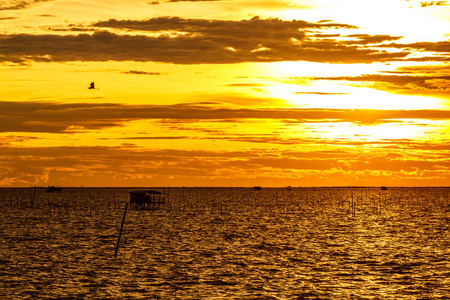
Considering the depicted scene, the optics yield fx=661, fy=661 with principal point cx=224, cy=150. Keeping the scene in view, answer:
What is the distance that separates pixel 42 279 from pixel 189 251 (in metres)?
25.0

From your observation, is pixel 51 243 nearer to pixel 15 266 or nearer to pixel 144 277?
pixel 15 266

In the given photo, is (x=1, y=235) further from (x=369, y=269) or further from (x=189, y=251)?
(x=369, y=269)

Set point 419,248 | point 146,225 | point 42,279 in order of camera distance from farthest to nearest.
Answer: point 146,225 → point 419,248 → point 42,279

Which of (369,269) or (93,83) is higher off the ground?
(93,83)

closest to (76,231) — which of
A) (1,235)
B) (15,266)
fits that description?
(1,235)

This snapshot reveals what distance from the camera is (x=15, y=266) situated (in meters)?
66.6

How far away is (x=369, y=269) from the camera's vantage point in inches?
2606

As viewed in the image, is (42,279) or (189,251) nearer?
(42,279)

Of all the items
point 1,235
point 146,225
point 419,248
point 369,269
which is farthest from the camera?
point 146,225

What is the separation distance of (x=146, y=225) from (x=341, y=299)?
80.2m

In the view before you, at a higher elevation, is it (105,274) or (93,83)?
(93,83)

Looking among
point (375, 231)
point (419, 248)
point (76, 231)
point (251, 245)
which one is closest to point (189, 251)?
point (251, 245)

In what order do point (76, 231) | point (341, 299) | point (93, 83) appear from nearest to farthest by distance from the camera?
point (341, 299), point (93, 83), point (76, 231)

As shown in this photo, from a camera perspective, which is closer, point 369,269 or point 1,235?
point 369,269
